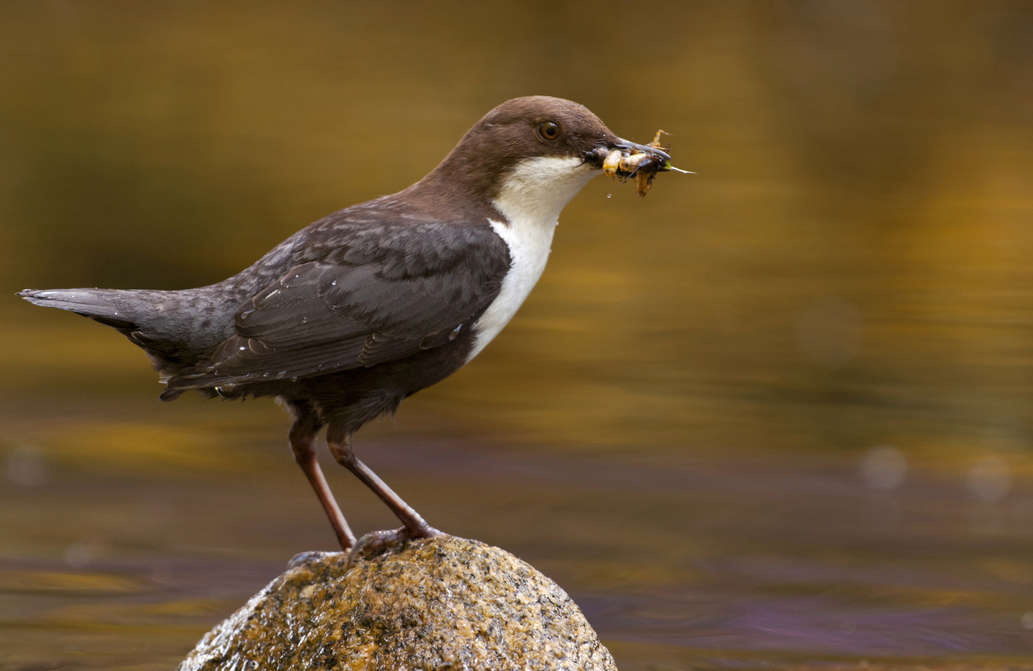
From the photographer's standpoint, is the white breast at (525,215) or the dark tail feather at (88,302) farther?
the white breast at (525,215)

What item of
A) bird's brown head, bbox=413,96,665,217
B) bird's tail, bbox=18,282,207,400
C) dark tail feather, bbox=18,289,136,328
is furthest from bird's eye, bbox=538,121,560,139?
dark tail feather, bbox=18,289,136,328

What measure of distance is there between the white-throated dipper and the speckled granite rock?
0.50 ft

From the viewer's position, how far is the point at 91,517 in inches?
294

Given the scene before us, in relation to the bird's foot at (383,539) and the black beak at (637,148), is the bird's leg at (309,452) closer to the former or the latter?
the bird's foot at (383,539)

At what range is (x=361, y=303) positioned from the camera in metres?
3.78

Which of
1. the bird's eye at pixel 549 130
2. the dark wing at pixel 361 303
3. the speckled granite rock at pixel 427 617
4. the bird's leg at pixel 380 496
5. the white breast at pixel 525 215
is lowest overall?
the speckled granite rock at pixel 427 617

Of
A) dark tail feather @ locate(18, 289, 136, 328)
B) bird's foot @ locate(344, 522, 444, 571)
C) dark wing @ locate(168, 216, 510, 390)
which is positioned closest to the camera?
dark tail feather @ locate(18, 289, 136, 328)

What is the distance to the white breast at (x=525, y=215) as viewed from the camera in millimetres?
3814

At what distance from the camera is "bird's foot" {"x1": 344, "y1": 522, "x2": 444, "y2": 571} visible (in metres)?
3.90

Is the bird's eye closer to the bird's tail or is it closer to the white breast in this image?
the white breast

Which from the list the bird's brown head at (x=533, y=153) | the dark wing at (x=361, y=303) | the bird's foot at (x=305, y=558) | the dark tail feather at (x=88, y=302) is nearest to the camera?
the dark tail feather at (x=88, y=302)

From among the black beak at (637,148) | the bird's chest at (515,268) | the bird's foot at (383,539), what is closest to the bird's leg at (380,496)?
the bird's foot at (383,539)

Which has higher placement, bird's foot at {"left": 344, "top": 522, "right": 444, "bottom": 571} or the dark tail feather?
the dark tail feather

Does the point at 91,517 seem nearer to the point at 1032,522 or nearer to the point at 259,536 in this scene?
the point at 259,536
